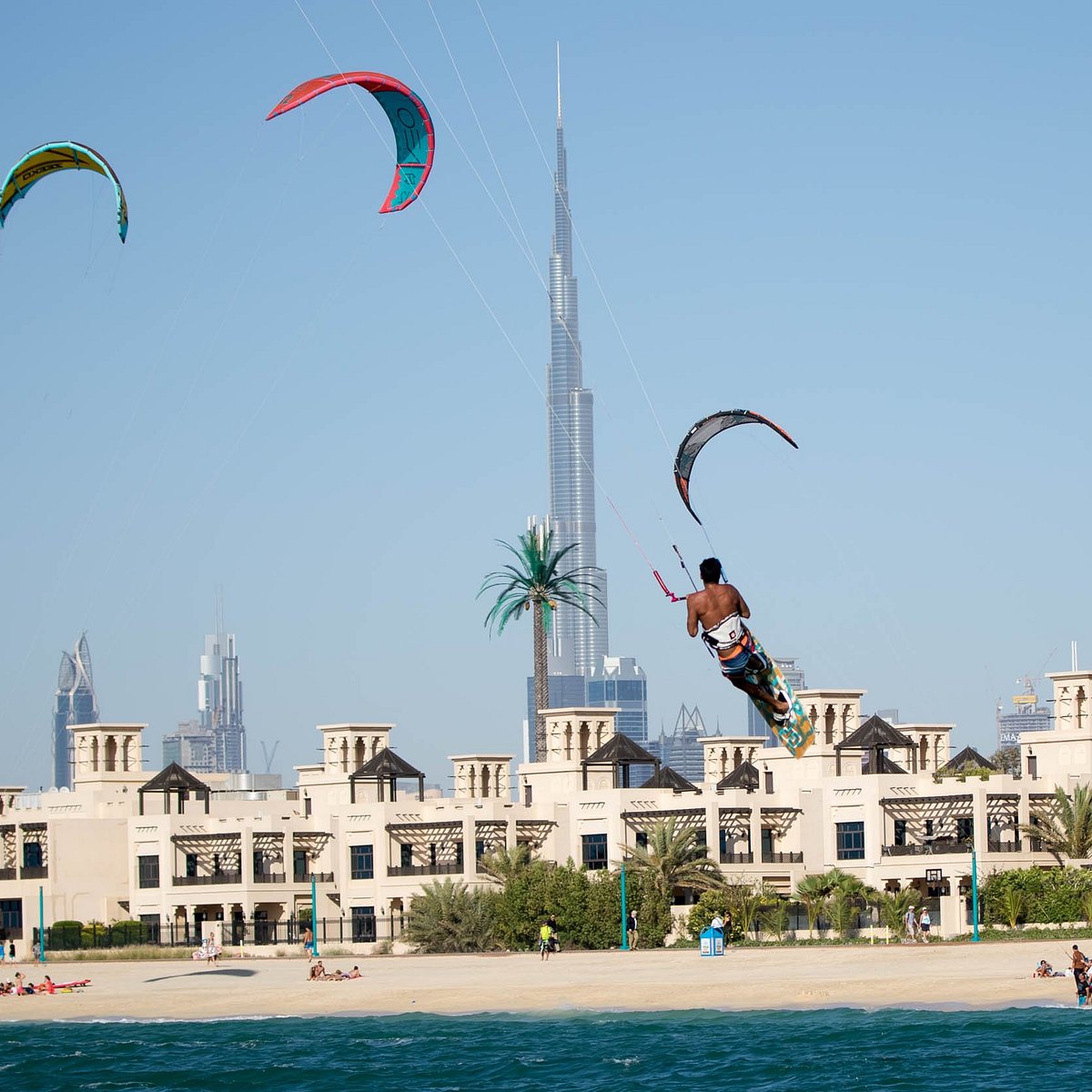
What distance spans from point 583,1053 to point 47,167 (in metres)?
24.8

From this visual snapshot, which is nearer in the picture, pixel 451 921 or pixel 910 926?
pixel 910 926

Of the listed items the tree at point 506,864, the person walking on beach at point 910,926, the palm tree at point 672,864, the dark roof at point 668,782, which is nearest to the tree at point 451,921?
the tree at point 506,864

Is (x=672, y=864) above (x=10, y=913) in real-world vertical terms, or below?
above

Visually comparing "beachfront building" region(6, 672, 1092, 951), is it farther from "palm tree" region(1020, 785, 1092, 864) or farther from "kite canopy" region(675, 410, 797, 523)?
"kite canopy" region(675, 410, 797, 523)

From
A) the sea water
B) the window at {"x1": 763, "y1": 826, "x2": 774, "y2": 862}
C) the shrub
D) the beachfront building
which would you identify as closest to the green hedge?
the beachfront building

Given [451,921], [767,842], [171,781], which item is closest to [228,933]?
[171,781]

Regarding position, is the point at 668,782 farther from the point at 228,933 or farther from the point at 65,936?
the point at 65,936

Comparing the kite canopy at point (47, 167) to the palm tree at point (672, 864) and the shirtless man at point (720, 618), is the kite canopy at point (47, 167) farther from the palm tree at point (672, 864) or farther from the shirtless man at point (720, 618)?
the palm tree at point (672, 864)

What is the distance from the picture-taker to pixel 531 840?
89.4 m

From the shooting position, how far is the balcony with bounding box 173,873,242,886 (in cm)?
8825

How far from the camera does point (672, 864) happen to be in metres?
80.1

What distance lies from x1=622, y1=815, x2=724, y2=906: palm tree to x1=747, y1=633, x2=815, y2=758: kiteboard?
131 ft

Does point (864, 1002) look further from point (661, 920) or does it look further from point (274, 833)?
point (274, 833)

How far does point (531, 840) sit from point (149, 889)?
14.3 meters
